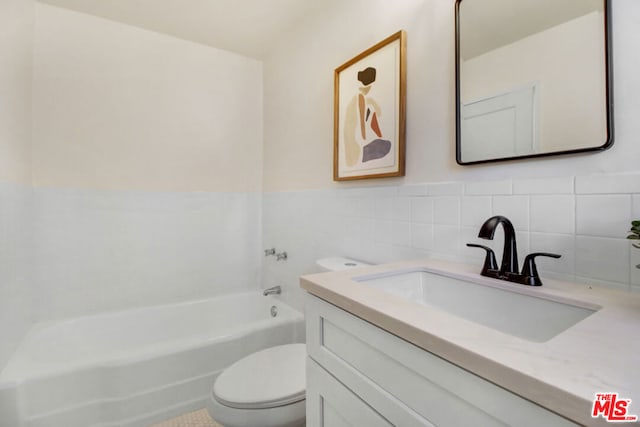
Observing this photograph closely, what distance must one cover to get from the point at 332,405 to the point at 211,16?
230 centimetres

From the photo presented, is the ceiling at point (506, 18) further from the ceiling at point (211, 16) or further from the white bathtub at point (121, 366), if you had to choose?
the white bathtub at point (121, 366)

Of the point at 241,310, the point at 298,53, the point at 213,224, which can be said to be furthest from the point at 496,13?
the point at 241,310

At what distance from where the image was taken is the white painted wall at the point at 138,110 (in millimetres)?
1882

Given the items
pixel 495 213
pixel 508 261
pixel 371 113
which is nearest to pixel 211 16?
pixel 371 113

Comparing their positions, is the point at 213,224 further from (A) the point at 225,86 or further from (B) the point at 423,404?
(B) the point at 423,404

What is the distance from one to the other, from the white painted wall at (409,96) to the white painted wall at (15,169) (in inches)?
59.3

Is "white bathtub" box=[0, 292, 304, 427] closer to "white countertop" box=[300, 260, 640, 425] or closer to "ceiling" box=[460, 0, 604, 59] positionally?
"white countertop" box=[300, 260, 640, 425]

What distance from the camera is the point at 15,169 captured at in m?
1.54

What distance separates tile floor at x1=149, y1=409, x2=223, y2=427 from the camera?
1.56 metres

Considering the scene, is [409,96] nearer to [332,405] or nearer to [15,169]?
[332,405]

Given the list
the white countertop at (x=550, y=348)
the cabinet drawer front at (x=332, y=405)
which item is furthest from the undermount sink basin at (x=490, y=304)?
the cabinet drawer front at (x=332, y=405)

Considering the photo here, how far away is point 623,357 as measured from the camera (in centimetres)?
41

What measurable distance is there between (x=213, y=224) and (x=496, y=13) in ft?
7.25

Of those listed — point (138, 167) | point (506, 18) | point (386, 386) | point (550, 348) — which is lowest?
point (386, 386)
